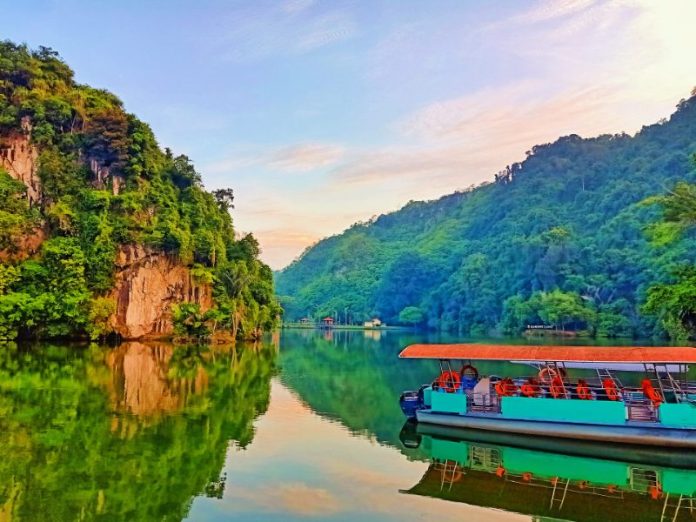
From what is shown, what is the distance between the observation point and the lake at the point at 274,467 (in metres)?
8.61

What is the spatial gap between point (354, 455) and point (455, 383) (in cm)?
388

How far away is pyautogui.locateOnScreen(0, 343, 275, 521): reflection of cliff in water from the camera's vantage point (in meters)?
8.60

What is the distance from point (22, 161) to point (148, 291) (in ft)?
45.7

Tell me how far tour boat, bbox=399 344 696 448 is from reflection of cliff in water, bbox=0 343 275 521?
4.80 metres

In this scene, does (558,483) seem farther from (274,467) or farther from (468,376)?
(468,376)

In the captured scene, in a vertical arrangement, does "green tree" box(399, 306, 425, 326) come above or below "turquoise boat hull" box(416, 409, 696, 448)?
above

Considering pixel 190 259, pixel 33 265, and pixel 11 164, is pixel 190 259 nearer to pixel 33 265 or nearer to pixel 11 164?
pixel 33 265

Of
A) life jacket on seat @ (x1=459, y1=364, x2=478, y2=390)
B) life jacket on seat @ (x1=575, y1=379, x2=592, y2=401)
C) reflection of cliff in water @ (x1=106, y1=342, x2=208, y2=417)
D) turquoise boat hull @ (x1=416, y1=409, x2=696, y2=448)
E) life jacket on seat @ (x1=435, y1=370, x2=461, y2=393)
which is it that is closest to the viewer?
turquoise boat hull @ (x1=416, y1=409, x2=696, y2=448)

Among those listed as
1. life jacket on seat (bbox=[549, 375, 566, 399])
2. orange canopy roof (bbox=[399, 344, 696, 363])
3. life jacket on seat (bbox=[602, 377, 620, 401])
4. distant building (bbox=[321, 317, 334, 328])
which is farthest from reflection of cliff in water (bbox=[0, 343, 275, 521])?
distant building (bbox=[321, 317, 334, 328])

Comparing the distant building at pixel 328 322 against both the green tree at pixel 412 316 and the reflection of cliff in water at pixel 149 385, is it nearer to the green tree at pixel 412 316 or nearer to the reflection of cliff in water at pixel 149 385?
the green tree at pixel 412 316

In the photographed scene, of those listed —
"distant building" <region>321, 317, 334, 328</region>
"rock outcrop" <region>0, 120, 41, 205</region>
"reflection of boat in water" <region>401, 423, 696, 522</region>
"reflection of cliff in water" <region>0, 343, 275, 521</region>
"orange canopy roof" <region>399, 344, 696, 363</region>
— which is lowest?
"reflection of boat in water" <region>401, 423, 696, 522</region>

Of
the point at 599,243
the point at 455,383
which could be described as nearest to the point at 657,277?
the point at 599,243

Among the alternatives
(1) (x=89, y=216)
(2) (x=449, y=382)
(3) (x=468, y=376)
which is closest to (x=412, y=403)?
(2) (x=449, y=382)

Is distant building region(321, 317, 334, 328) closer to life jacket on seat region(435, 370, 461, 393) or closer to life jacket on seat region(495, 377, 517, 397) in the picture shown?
life jacket on seat region(435, 370, 461, 393)
